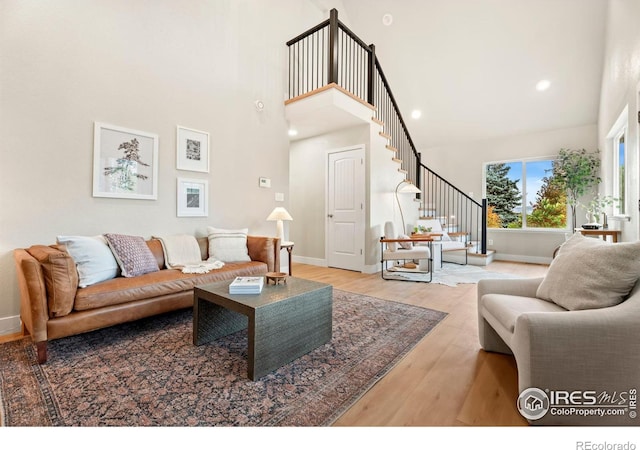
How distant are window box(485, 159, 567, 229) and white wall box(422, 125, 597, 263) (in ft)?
0.59

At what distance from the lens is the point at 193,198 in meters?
3.56

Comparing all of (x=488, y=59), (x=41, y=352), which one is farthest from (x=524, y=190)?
(x=41, y=352)

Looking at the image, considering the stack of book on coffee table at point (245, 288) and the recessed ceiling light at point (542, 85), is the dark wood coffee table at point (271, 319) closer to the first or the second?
the stack of book on coffee table at point (245, 288)

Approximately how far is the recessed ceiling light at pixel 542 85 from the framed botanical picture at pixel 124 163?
6.33 metres

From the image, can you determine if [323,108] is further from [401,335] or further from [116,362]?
[116,362]

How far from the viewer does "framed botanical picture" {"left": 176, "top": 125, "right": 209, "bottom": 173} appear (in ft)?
11.3

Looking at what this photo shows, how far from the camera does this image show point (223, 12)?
3805 millimetres

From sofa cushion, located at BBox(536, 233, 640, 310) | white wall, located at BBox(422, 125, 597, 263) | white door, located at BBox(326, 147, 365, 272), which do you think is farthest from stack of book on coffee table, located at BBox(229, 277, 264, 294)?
white wall, located at BBox(422, 125, 597, 263)

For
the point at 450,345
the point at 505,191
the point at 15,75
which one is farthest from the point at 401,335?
the point at 505,191

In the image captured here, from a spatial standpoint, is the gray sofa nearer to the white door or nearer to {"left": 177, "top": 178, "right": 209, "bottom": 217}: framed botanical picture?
{"left": 177, "top": 178, "right": 209, "bottom": 217}: framed botanical picture

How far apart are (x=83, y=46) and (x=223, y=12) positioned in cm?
179

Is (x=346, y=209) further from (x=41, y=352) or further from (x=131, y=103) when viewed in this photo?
(x=41, y=352)

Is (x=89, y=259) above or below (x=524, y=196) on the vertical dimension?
below

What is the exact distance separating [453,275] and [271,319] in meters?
3.81
